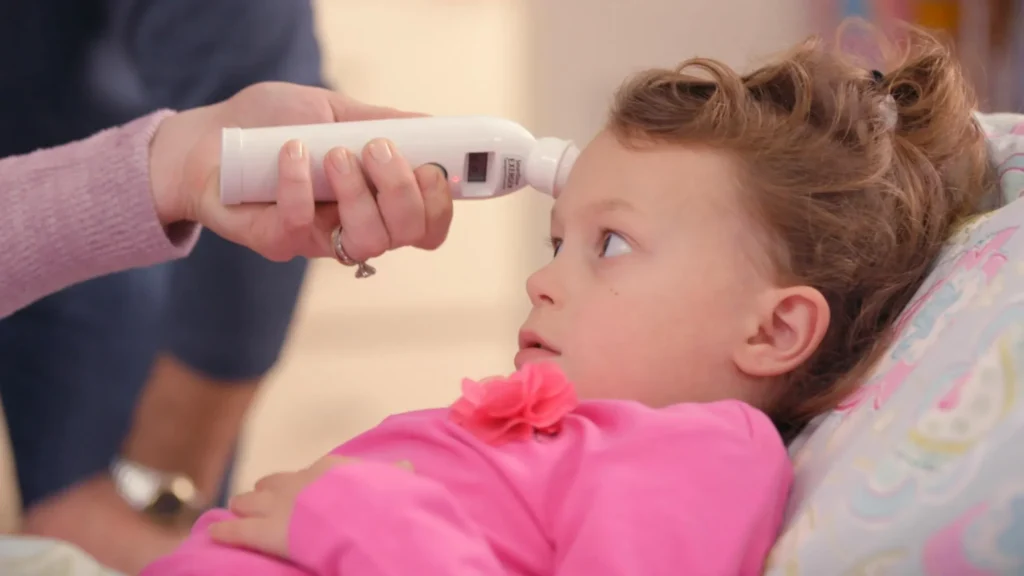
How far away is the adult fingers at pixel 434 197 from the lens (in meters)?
0.74

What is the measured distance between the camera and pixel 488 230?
5.83 feet

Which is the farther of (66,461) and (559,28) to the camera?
(559,28)

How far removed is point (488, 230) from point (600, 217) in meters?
1.11

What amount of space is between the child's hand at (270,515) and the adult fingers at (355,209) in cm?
21

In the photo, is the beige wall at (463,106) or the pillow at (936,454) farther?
the beige wall at (463,106)

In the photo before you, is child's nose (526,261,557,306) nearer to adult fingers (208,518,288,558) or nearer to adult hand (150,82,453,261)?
Result: adult hand (150,82,453,261)

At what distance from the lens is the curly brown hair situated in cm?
66

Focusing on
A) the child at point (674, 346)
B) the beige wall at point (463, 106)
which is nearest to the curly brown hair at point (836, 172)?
the child at point (674, 346)

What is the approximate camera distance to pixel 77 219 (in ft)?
2.66

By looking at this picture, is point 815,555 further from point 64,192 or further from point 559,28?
point 559,28

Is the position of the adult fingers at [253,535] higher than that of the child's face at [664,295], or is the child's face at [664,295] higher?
the child's face at [664,295]

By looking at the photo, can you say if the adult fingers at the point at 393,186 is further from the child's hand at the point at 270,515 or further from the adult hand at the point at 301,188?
the child's hand at the point at 270,515

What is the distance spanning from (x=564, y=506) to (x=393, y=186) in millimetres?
288

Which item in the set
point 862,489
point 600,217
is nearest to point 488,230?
point 600,217
